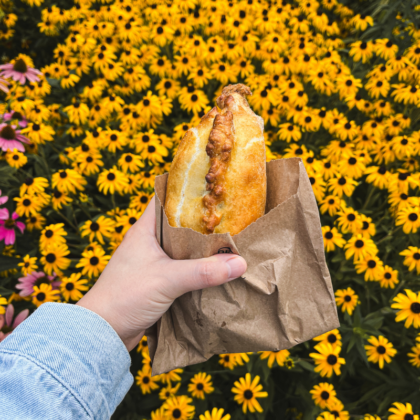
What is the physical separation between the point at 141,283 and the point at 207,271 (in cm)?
30

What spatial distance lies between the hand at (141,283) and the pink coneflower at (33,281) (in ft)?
2.91

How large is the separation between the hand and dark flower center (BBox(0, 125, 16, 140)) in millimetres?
1488

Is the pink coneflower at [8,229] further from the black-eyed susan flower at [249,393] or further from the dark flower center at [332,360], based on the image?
the dark flower center at [332,360]

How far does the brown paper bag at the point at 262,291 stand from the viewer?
1.04m

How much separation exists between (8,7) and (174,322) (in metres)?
5.10

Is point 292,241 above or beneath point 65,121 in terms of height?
above

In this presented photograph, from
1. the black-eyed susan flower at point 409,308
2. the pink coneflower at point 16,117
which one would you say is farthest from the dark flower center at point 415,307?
the pink coneflower at point 16,117

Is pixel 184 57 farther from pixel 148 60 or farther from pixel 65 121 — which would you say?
pixel 65 121

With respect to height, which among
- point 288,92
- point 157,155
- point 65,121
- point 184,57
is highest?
point 288,92

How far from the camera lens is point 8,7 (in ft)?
14.1

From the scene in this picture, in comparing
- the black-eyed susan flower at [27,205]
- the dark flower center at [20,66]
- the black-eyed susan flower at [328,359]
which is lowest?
the black-eyed susan flower at [27,205]

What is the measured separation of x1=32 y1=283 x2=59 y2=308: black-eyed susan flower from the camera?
5.97 ft

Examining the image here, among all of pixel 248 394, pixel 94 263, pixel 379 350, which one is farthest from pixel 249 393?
pixel 94 263

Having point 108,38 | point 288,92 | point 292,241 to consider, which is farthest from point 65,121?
point 292,241
